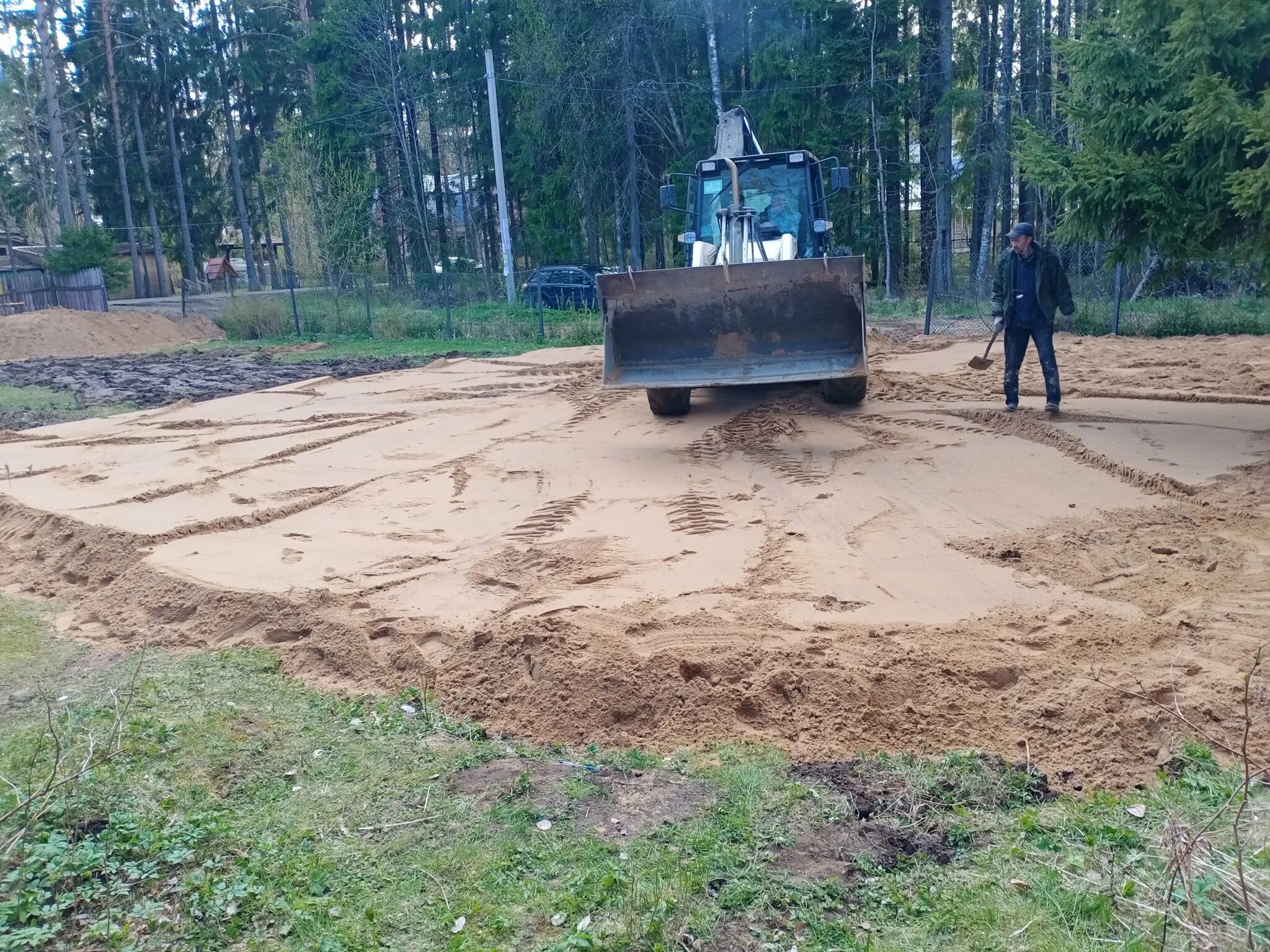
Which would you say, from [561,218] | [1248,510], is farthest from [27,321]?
[1248,510]

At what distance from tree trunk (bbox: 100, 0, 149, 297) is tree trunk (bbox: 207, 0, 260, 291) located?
419 centimetres

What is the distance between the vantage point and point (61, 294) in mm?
32438

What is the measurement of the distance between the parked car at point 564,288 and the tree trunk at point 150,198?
24346 mm

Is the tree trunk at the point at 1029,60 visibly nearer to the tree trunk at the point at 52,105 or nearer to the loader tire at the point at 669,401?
the loader tire at the point at 669,401

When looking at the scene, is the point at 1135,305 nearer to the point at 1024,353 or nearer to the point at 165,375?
the point at 1024,353

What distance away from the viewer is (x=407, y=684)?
5145 millimetres

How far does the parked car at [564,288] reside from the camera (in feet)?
87.4

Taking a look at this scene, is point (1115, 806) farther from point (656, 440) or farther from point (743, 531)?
point (656, 440)

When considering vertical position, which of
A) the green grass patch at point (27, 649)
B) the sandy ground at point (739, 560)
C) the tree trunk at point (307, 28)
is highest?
the tree trunk at point (307, 28)

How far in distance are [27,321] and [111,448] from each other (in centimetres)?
2037

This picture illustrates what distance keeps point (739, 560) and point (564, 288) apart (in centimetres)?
2158

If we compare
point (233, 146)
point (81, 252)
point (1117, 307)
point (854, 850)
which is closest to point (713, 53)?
point (1117, 307)

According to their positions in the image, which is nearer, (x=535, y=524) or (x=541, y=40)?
(x=535, y=524)

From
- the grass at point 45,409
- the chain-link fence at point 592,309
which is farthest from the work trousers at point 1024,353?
the grass at point 45,409
